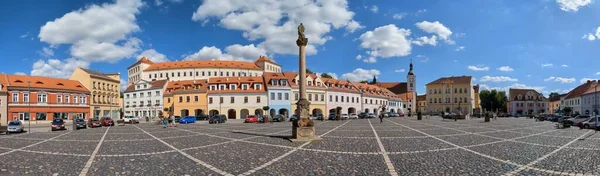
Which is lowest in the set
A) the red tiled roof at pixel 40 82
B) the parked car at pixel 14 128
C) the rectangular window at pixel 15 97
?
the parked car at pixel 14 128

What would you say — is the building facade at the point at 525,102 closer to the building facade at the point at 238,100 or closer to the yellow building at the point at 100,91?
the building facade at the point at 238,100

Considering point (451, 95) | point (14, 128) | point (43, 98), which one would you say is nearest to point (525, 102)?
point (451, 95)

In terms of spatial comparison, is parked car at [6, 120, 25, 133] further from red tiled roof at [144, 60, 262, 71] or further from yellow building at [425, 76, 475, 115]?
yellow building at [425, 76, 475, 115]

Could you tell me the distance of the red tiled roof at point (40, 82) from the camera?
56.1 meters

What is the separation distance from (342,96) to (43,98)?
52.7 meters

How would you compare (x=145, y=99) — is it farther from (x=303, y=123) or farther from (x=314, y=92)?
(x=303, y=123)

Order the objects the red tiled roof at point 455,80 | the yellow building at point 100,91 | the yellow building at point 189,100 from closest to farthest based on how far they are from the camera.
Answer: the yellow building at point 100,91
the yellow building at point 189,100
the red tiled roof at point 455,80

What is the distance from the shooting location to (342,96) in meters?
76.6

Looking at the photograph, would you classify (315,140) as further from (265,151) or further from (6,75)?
(6,75)

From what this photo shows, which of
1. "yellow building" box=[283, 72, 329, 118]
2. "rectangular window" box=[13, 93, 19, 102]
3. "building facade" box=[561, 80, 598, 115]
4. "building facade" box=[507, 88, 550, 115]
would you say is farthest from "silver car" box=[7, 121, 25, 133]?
"building facade" box=[507, 88, 550, 115]

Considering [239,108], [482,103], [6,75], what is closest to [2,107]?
[6,75]

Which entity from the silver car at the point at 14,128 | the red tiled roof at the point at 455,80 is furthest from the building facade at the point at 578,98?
the silver car at the point at 14,128

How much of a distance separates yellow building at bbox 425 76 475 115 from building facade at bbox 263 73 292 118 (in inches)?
2348

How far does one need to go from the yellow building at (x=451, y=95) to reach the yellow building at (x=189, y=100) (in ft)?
234
